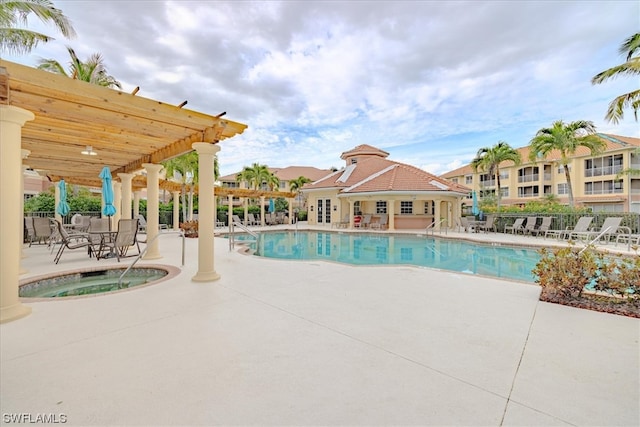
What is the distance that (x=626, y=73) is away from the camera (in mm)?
11469

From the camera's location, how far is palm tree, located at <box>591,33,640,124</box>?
10758 mm

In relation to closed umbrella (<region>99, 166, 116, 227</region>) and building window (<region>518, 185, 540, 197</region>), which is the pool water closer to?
closed umbrella (<region>99, 166, 116, 227</region>)

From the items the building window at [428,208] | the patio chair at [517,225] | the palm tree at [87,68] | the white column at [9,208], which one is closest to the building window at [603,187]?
the patio chair at [517,225]

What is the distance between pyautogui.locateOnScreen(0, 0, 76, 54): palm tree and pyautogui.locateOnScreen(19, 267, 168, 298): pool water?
9982mm

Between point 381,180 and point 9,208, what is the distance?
20.8m

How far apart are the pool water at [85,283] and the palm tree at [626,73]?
56.8 ft

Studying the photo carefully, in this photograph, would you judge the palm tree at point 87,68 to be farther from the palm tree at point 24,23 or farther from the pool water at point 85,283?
the pool water at point 85,283

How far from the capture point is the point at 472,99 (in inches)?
755

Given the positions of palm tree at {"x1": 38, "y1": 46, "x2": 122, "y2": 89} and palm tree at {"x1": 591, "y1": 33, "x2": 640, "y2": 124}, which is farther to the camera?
palm tree at {"x1": 38, "y1": 46, "x2": 122, "y2": 89}

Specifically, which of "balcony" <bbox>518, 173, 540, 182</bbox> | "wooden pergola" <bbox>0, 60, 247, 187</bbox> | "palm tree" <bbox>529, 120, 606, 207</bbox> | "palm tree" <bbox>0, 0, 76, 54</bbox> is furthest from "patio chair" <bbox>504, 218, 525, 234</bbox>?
"palm tree" <bbox>0, 0, 76, 54</bbox>

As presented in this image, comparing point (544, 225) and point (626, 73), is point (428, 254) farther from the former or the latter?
point (626, 73)

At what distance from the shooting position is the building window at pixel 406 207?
890 inches

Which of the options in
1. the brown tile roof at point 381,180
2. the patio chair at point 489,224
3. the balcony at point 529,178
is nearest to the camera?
the patio chair at point 489,224

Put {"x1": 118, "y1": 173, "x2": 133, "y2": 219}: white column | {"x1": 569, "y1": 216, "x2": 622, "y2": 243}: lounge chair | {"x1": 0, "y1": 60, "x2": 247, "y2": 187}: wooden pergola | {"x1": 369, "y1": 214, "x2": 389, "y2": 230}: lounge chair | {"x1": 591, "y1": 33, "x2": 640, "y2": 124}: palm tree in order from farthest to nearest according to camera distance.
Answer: {"x1": 369, "y1": 214, "x2": 389, "y2": 230}: lounge chair
{"x1": 569, "y1": 216, "x2": 622, "y2": 243}: lounge chair
{"x1": 591, "y1": 33, "x2": 640, "y2": 124}: palm tree
{"x1": 118, "y1": 173, "x2": 133, "y2": 219}: white column
{"x1": 0, "y1": 60, "x2": 247, "y2": 187}: wooden pergola
